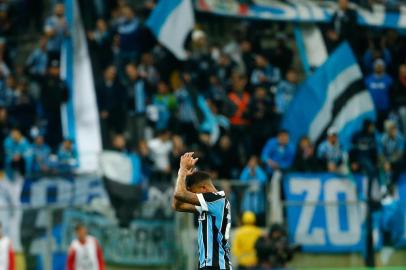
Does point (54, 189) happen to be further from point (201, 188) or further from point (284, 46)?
point (201, 188)

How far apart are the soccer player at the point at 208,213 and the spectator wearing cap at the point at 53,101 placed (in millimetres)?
9785

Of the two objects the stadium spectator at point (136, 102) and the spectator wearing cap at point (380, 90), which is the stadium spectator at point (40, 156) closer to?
the stadium spectator at point (136, 102)

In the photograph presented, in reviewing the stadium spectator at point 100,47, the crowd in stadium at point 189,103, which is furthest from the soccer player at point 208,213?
the stadium spectator at point 100,47

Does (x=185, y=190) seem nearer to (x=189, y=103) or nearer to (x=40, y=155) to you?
(x=40, y=155)

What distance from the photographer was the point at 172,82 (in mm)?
20359

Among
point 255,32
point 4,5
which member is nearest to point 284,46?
point 255,32

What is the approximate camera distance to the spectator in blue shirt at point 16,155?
759 inches

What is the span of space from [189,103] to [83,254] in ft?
11.3

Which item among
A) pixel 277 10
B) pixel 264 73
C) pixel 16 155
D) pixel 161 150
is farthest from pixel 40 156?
pixel 277 10

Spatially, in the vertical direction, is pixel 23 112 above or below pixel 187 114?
above

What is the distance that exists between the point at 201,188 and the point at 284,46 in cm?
1118

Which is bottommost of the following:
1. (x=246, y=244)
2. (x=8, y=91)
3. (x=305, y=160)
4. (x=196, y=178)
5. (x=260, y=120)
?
(x=246, y=244)

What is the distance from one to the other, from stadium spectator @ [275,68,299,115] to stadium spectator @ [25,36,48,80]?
4.07m

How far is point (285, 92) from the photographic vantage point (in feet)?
67.5
